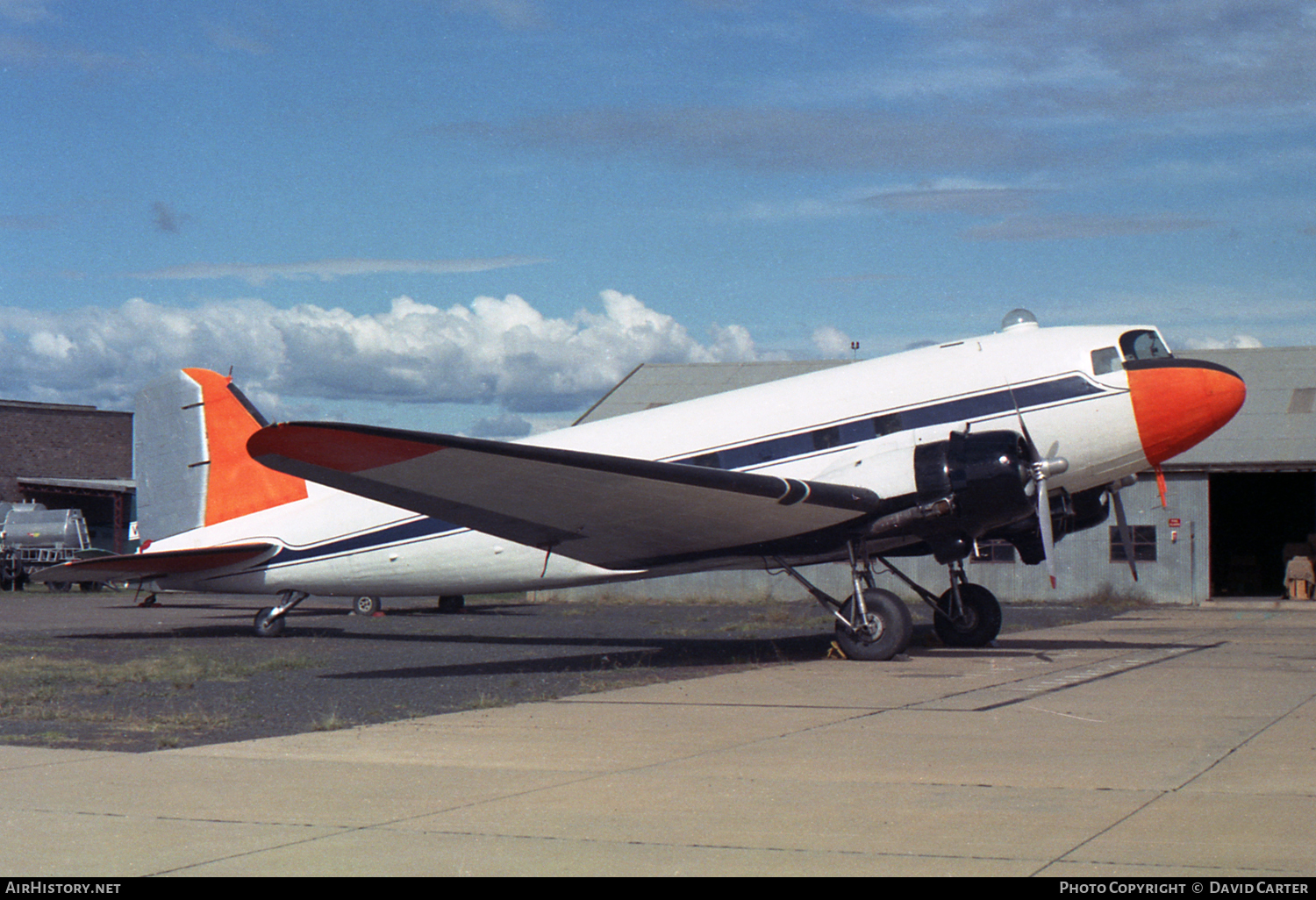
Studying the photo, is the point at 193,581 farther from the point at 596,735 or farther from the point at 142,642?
the point at 596,735

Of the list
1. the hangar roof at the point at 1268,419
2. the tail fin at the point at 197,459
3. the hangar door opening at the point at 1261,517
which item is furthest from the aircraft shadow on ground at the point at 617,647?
the hangar door opening at the point at 1261,517

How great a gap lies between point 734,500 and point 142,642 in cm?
1197

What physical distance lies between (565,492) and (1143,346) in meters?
7.94

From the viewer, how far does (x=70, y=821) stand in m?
6.82

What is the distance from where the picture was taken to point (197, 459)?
2181cm

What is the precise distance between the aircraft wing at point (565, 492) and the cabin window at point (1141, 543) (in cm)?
2196

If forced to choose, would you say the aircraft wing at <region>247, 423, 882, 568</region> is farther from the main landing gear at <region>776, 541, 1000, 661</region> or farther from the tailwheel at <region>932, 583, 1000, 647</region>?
the tailwheel at <region>932, 583, 1000, 647</region>

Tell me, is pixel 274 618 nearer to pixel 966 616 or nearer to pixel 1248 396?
pixel 966 616

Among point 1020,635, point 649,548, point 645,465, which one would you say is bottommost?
point 1020,635

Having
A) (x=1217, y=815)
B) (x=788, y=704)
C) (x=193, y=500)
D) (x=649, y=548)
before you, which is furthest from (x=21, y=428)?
(x=1217, y=815)

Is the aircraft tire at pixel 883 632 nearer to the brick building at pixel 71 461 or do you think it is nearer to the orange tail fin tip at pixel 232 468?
the orange tail fin tip at pixel 232 468

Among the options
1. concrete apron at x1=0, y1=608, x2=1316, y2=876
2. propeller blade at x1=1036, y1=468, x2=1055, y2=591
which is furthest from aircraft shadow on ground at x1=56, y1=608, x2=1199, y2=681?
concrete apron at x1=0, y1=608, x2=1316, y2=876

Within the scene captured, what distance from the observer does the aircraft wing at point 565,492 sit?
13781mm

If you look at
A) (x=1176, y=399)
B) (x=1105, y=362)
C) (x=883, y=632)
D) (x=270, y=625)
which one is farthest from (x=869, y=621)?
(x=270, y=625)
